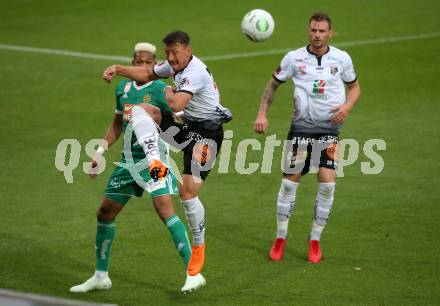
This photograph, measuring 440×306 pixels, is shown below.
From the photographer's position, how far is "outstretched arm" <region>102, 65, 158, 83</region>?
30.6 feet

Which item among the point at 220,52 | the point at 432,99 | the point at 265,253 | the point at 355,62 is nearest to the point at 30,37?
the point at 220,52

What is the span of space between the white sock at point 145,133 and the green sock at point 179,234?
0.65 meters

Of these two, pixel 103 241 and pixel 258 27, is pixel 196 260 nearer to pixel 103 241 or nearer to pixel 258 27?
pixel 103 241

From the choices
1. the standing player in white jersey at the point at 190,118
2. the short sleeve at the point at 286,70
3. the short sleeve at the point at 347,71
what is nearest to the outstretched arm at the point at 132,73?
the standing player in white jersey at the point at 190,118

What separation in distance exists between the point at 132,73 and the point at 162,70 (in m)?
0.33

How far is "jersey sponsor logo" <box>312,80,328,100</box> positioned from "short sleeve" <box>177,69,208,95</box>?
1.49 meters

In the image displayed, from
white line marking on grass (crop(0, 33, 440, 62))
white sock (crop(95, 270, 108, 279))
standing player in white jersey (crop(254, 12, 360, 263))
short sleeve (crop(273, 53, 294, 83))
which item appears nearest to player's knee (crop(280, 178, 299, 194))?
standing player in white jersey (crop(254, 12, 360, 263))

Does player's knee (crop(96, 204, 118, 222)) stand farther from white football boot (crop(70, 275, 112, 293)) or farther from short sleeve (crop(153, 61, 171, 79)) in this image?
short sleeve (crop(153, 61, 171, 79))

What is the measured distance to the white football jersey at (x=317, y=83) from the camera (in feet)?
34.3

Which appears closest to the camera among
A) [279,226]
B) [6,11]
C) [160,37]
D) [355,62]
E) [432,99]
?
[279,226]

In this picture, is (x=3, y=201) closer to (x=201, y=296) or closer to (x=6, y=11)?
(x=201, y=296)

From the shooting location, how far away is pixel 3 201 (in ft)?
41.7

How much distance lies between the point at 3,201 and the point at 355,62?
977 centimetres

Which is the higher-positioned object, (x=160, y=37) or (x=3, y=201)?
(x=160, y=37)
